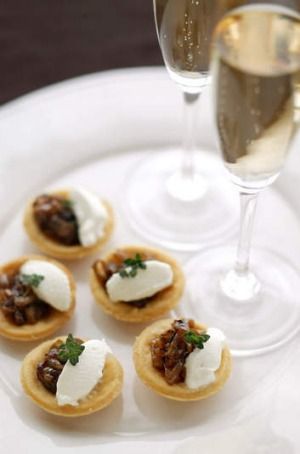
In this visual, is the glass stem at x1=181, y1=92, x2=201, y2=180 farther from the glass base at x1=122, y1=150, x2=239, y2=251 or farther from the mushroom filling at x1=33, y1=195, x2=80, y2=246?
the mushroom filling at x1=33, y1=195, x2=80, y2=246

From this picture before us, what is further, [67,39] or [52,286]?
[67,39]

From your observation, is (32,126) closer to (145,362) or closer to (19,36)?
(19,36)

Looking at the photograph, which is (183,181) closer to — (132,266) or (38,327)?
(132,266)

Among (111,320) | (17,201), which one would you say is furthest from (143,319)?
(17,201)

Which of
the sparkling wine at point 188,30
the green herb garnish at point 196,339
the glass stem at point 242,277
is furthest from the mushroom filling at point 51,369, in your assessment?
the sparkling wine at point 188,30

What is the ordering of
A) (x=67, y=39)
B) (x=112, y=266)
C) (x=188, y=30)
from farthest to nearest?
1. (x=67, y=39)
2. (x=112, y=266)
3. (x=188, y=30)

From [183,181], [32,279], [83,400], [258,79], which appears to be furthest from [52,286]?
[258,79]
